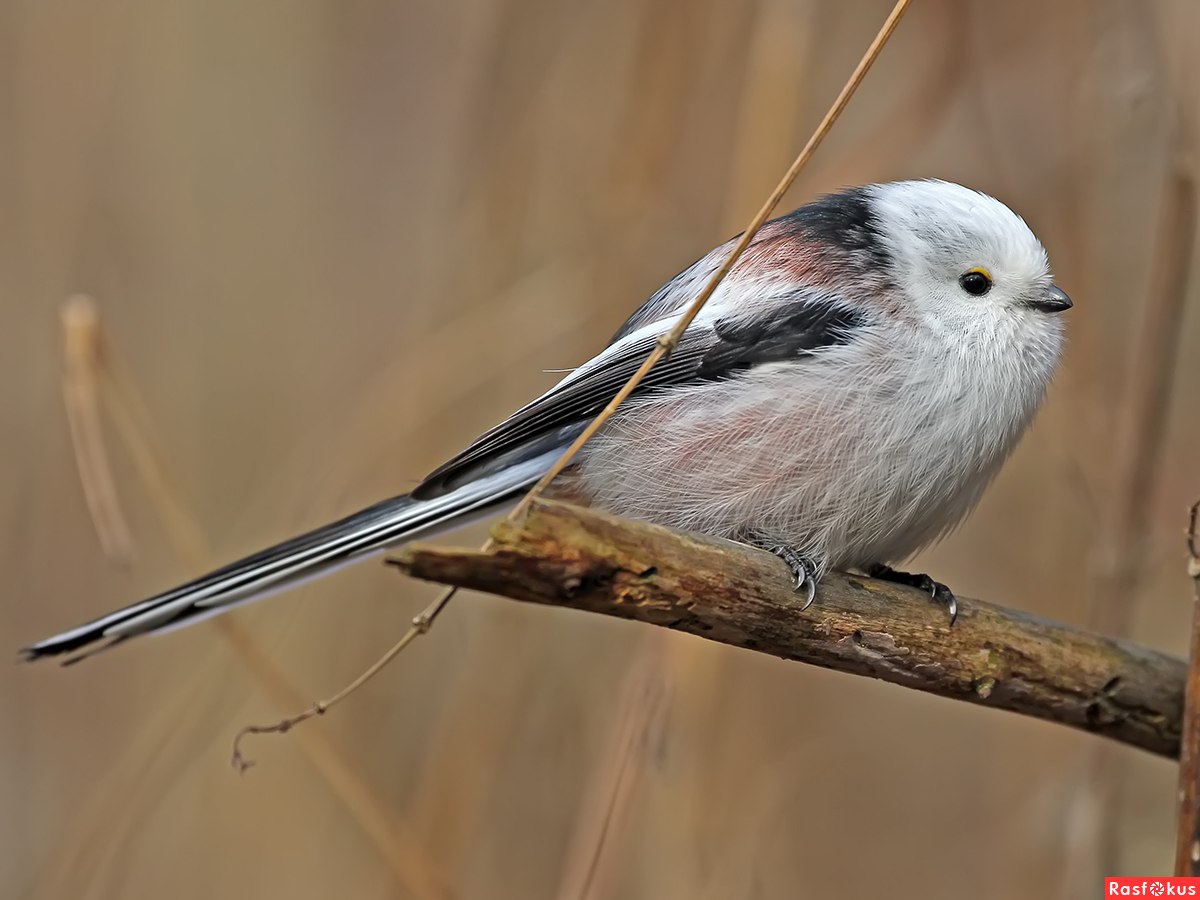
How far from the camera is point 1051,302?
7.07 feet

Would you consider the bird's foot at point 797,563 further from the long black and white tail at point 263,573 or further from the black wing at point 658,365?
the long black and white tail at point 263,573

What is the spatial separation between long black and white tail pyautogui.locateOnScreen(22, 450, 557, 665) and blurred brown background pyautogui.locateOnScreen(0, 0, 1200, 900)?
0.84 ft

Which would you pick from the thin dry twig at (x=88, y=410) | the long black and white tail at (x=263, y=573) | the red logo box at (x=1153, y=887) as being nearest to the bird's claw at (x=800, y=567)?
the long black and white tail at (x=263, y=573)

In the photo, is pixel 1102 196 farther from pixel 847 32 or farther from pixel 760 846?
pixel 760 846

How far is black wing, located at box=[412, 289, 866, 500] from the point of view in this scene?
81.7 inches

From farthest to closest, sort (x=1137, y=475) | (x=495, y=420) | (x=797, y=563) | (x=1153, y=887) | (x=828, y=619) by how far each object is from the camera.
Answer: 1. (x=495, y=420)
2. (x=1137, y=475)
3. (x=1153, y=887)
4. (x=797, y=563)
5. (x=828, y=619)

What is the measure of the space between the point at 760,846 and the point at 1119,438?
4.04ft

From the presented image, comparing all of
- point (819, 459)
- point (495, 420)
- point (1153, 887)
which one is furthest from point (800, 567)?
point (495, 420)

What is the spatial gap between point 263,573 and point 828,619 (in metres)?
0.90

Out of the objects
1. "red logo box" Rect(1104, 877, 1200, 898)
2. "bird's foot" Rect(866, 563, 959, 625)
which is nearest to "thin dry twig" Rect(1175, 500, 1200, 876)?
"red logo box" Rect(1104, 877, 1200, 898)

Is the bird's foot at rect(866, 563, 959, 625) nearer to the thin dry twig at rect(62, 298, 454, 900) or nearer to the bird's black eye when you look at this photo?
the bird's black eye

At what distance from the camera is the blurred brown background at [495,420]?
2.50 meters

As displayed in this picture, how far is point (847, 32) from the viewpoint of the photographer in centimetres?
338

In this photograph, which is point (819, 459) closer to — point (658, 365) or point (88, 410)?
point (658, 365)
